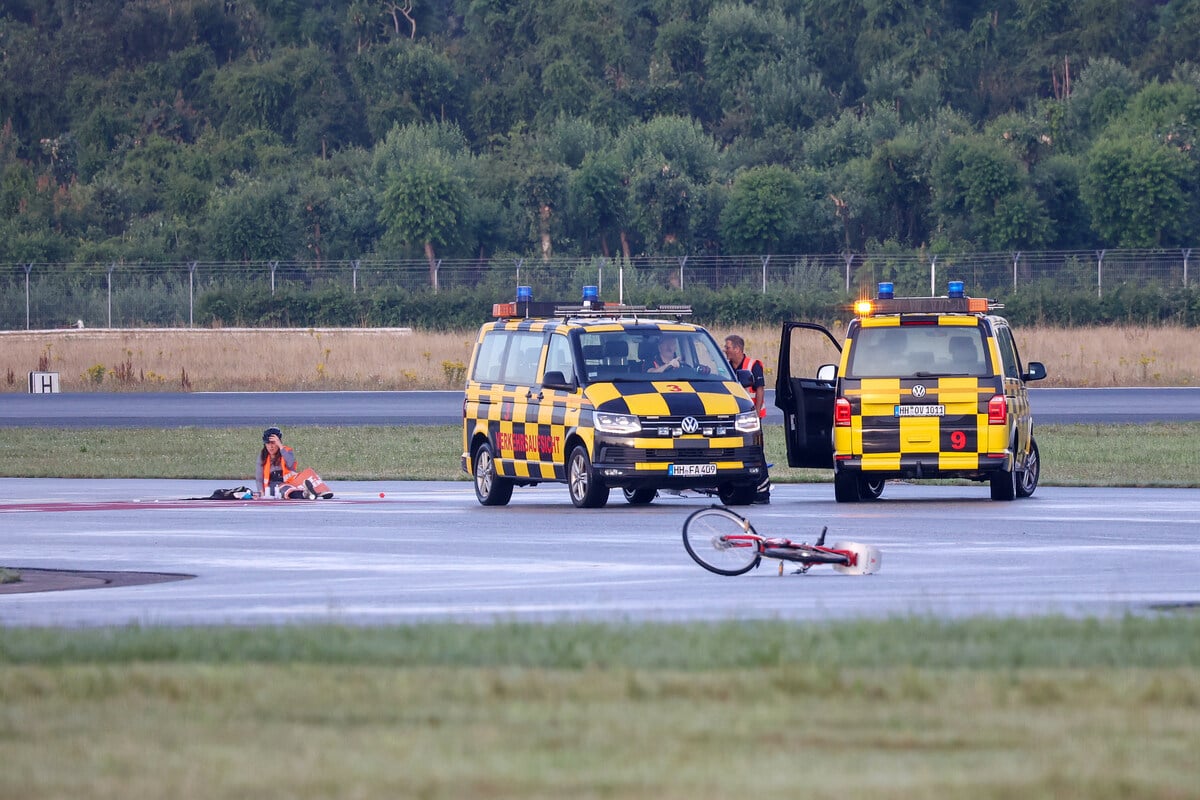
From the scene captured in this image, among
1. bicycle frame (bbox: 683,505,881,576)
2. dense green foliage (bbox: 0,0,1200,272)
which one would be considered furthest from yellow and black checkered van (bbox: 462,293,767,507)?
dense green foliage (bbox: 0,0,1200,272)

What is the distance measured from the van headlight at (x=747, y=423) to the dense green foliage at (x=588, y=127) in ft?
144

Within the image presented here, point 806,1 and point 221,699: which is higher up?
point 806,1

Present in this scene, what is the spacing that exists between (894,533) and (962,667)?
841 centimetres

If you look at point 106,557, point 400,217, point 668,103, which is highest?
point 668,103

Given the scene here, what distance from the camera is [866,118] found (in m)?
87.2

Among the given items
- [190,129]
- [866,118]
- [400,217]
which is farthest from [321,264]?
[190,129]

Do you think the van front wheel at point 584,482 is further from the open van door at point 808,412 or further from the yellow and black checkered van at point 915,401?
the yellow and black checkered van at point 915,401

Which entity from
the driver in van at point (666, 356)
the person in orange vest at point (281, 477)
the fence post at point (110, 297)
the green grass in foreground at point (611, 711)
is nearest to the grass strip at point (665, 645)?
the green grass in foreground at point (611, 711)

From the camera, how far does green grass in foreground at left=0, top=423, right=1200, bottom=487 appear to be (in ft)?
89.6

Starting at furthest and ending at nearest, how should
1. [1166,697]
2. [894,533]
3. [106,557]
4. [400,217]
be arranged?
[400,217] → [894,533] → [106,557] → [1166,697]

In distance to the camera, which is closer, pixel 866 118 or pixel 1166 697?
pixel 1166 697

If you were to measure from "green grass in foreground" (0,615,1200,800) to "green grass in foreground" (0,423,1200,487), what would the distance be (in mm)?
15321

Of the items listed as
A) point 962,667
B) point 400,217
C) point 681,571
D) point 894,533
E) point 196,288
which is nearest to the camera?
point 962,667

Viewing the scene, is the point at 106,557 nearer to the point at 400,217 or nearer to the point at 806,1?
the point at 400,217
